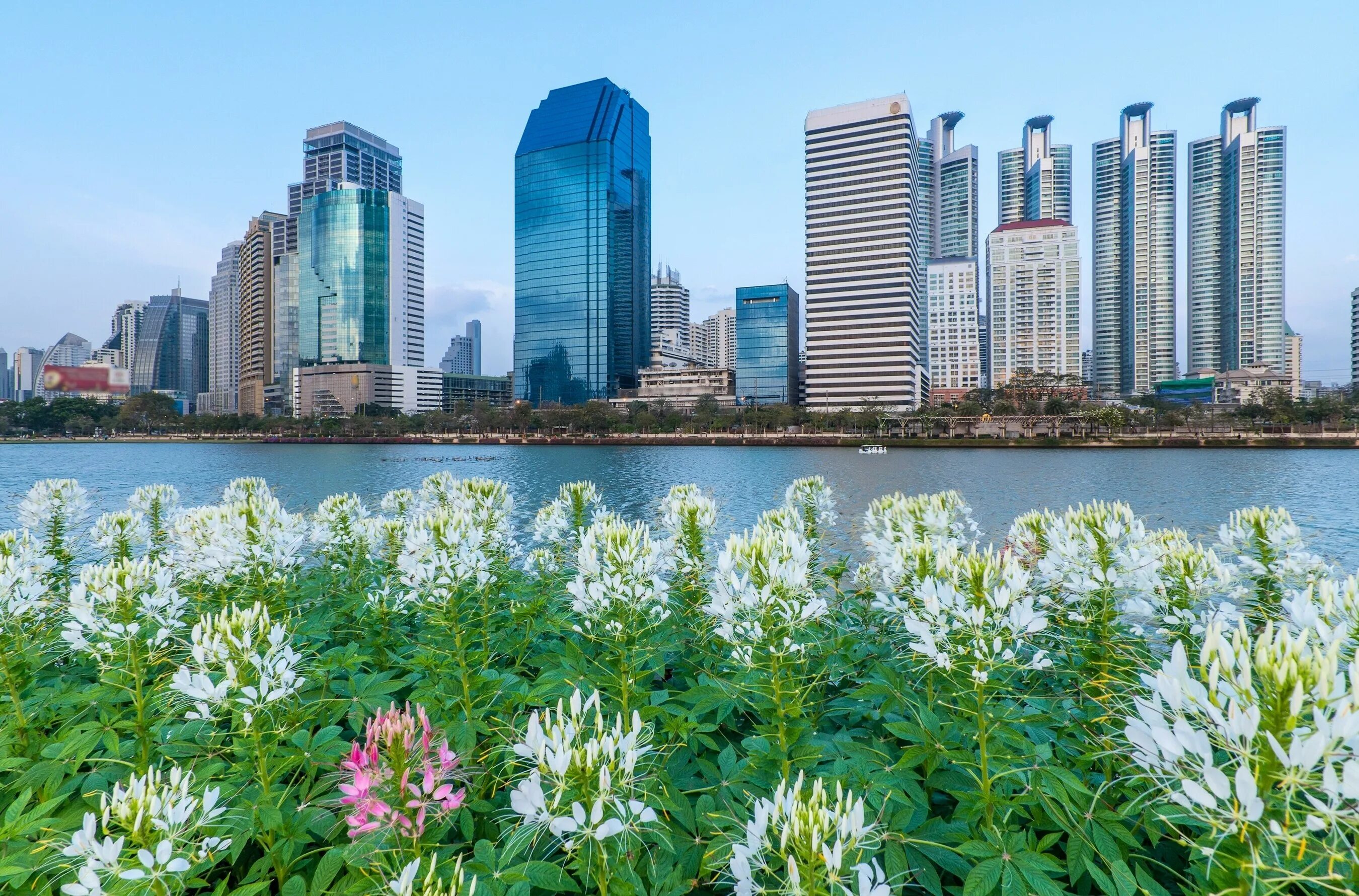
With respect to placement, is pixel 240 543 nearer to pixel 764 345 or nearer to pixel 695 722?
pixel 695 722

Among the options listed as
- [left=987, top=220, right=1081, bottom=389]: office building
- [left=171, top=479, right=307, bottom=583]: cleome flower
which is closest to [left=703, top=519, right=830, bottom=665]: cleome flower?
[left=171, top=479, right=307, bottom=583]: cleome flower

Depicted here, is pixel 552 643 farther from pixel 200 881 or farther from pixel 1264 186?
pixel 1264 186

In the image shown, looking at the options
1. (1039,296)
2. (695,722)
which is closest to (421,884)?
(695,722)

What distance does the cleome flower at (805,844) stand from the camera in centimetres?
193

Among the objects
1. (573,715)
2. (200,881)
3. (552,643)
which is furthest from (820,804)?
(552,643)

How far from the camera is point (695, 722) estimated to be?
373cm

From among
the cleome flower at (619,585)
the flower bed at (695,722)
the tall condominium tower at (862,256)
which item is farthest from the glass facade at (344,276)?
the cleome flower at (619,585)

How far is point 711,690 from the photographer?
4324 mm

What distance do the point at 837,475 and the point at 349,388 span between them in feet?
592

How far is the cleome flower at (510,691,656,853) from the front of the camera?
214cm

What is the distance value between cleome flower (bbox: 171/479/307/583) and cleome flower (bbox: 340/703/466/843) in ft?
12.9

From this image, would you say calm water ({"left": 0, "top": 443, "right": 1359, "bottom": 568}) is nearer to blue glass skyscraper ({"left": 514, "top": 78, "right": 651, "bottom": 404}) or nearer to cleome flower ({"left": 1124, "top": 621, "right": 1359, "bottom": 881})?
cleome flower ({"left": 1124, "top": 621, "right": 1359, "bottom": 881})

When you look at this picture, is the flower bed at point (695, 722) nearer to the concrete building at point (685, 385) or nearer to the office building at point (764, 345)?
the office building at point (764, 345)

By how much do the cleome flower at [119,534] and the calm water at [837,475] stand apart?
2687 millimetres
